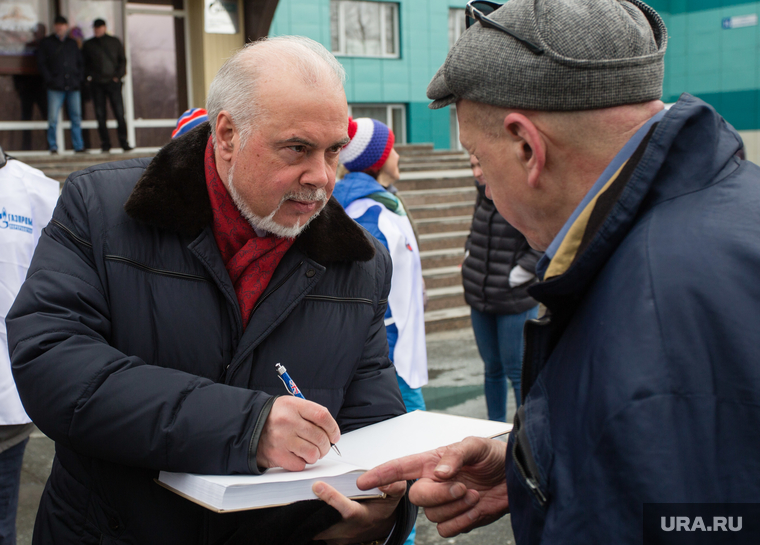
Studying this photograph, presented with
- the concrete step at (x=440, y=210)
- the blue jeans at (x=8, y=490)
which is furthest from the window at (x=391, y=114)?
the blue jeans at (x=8, y=490)

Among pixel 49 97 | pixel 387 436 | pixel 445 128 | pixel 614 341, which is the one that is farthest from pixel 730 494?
pixel 445 128

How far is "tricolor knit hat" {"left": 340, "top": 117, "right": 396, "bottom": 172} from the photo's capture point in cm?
431

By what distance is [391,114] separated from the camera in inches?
762

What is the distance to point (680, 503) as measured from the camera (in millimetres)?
889

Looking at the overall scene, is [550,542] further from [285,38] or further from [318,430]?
[285,38]

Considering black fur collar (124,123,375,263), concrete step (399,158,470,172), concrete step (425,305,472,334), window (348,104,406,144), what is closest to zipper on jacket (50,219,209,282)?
black fur collar (124,123,375,263)

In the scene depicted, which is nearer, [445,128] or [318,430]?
[318,430]

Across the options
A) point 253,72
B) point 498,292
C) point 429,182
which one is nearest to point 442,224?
point 429,182

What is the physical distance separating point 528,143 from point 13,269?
7.17 ft

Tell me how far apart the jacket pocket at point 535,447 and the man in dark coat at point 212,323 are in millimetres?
517

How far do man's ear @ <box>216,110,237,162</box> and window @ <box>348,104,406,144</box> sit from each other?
17.3 m

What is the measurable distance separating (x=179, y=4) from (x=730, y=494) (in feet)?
46.7

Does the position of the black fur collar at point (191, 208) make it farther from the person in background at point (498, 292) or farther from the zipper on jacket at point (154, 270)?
the person in background at point (498, 292)

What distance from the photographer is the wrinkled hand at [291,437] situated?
4.86 ft
